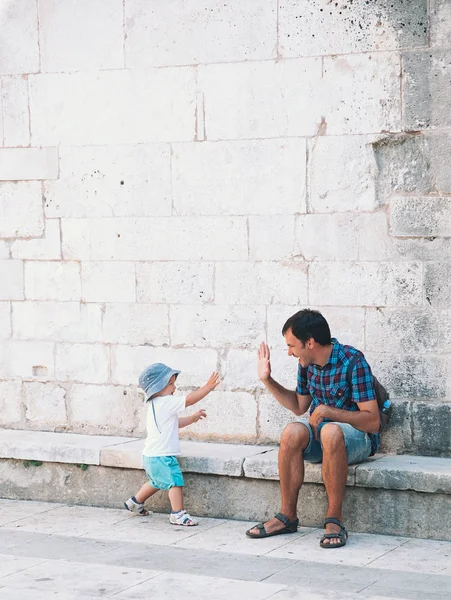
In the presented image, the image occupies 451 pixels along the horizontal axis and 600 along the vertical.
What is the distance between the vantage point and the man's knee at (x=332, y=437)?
5.94 meters

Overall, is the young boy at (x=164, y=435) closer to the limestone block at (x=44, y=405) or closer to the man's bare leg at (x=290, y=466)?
the man's bare leg at (x=290, y=466)

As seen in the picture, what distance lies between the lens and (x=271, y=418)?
6938 mm

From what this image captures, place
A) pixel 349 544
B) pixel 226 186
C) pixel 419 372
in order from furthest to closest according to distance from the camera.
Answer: pixel 226 186 < pixel 419 372 < pixel 349 544

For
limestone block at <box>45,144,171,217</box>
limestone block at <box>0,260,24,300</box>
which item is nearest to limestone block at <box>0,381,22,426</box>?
limestone block at <box>0,260,24,300</box>

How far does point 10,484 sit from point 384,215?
118 inches

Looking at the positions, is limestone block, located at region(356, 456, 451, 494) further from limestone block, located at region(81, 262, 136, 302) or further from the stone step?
limestone block, located at region(81, 262, 136, 302)

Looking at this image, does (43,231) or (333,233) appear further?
(43,231)

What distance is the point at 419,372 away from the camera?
6.52 meters

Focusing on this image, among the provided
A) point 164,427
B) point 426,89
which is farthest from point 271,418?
point 426,89

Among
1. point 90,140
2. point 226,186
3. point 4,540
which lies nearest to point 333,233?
point 226,186

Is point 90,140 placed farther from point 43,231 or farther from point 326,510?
point 326,510

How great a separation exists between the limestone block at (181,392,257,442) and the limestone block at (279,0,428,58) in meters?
2.17

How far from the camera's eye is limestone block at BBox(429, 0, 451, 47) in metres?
6.33

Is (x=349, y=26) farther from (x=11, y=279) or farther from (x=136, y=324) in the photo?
(x=11, y=279)
